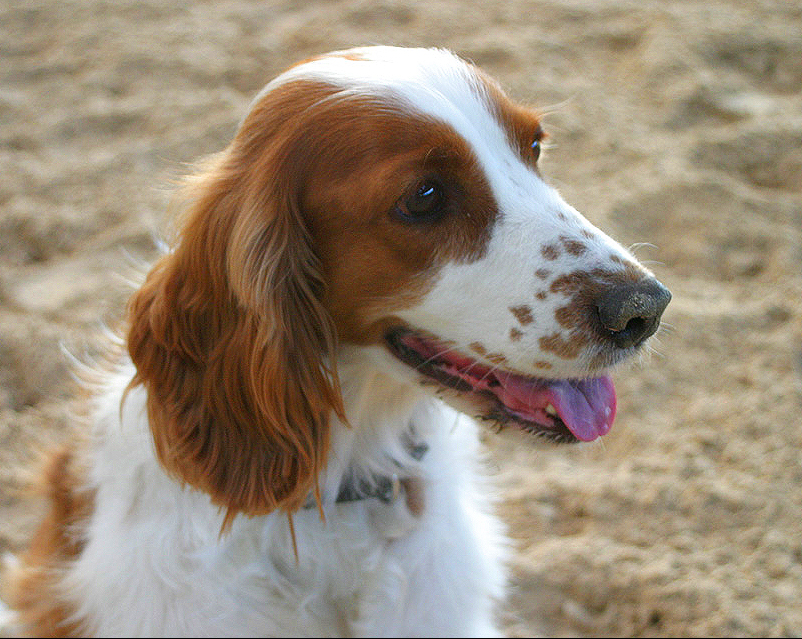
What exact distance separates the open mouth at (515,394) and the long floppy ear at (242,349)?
0.78ft

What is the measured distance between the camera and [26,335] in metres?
3.73

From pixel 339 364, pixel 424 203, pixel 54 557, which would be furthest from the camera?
pixel 54 557

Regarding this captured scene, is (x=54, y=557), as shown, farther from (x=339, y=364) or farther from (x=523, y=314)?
(x=523, y=314)

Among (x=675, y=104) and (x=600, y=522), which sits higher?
(x=675, y=104)

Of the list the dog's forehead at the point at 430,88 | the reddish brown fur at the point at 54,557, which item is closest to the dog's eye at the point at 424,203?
the dog's forehead at the point at 430,88

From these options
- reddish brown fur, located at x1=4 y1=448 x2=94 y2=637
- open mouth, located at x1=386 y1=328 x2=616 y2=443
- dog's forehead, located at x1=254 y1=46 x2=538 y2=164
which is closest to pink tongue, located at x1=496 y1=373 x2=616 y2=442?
open mouth, located at x1=386 y1=328 x2=616 y2=443

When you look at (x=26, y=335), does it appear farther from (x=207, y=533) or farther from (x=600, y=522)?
(x=600, y=522)

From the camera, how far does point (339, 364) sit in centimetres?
237

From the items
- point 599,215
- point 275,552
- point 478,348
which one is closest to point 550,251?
point 478,348

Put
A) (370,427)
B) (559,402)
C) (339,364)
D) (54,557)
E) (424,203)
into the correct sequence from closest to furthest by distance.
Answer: (424,203) → (559,402) → (339,364) → (370,427) → (54,557)

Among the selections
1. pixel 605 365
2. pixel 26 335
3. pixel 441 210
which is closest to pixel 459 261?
pixel 441 210

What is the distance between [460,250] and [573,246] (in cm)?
26

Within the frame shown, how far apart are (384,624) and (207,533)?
0.58 metres

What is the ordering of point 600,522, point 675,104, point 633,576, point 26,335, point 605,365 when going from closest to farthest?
point 605,365 → point 633,576 → point 600,522 → point 26,335 → point 675,104
